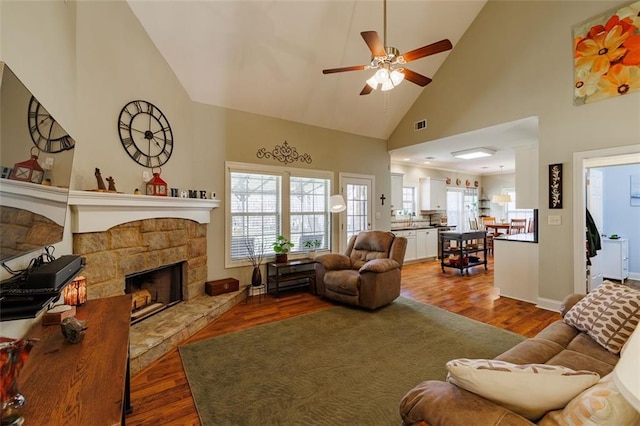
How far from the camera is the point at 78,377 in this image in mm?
1168

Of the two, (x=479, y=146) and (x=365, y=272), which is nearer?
(x=365, y=272)

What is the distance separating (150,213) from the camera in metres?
2.99

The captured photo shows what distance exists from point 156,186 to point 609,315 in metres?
4.03

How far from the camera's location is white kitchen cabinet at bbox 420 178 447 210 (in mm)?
7711

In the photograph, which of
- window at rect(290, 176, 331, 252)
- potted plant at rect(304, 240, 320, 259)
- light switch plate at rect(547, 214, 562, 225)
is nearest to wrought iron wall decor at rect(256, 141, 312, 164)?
window at rect(290, 176, 331, 252)

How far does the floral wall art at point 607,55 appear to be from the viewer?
300 centimetres

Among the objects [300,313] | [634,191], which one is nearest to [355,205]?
[300,313]

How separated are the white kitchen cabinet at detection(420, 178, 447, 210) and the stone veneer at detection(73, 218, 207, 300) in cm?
599

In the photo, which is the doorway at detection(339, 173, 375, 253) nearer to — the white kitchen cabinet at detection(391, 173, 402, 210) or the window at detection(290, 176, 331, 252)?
the window at detection(290, 176, 331, 252)

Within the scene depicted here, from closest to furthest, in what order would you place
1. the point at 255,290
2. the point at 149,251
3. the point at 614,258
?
the point at 149,251 < the point at 255,290 < the point at 614,258

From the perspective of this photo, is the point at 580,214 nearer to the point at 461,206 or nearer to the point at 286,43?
the point at 286,43

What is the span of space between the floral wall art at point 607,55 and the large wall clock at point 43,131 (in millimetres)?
5071

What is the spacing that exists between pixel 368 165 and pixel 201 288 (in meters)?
3.94

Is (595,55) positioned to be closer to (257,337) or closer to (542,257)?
(542,257)
